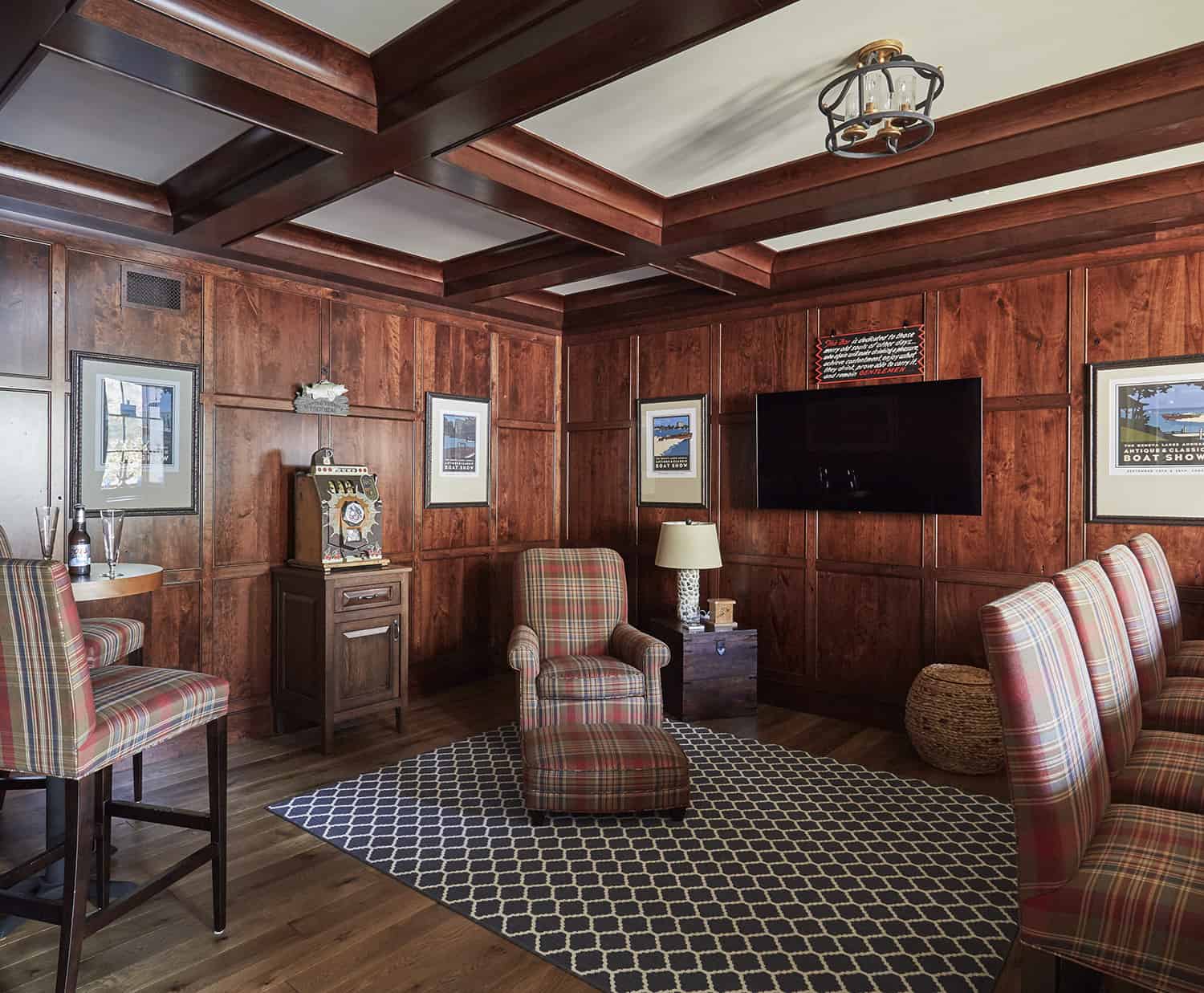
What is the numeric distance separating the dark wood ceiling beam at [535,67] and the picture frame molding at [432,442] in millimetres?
2187

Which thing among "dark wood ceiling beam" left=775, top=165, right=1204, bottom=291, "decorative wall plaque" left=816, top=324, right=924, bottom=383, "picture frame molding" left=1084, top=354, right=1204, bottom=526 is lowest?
"picture frame molding" left=1084, top=354, right=1204, bottom=526

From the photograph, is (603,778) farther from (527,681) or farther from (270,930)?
(270,930)

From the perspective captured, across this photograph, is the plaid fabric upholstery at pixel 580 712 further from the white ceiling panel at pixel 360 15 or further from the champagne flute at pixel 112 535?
the white ceiling panel at pixel 360 15

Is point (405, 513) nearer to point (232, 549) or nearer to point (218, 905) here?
point (232, 549)

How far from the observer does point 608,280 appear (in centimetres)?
524

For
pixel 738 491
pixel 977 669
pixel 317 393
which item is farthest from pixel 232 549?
pixel 977 669

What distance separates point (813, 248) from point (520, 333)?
2.21 m

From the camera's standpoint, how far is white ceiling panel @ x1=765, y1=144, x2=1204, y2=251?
10.5 feet

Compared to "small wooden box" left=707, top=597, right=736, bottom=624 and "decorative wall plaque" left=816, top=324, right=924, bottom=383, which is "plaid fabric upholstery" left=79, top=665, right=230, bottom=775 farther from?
"decorative wall plaque" left=816, top=324, right=924, bottom=383

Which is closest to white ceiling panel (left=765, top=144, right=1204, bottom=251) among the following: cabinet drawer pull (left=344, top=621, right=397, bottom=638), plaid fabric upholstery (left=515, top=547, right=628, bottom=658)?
plaid fabric upholstery (left=515, top=547, right=628, bottom=658)

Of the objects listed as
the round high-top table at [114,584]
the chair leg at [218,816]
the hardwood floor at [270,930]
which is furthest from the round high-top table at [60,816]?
the chair leg at [218,816]

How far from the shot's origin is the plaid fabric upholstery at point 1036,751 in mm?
1518

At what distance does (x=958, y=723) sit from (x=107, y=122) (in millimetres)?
4417

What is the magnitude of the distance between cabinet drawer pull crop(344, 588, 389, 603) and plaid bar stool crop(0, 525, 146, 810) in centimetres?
104
